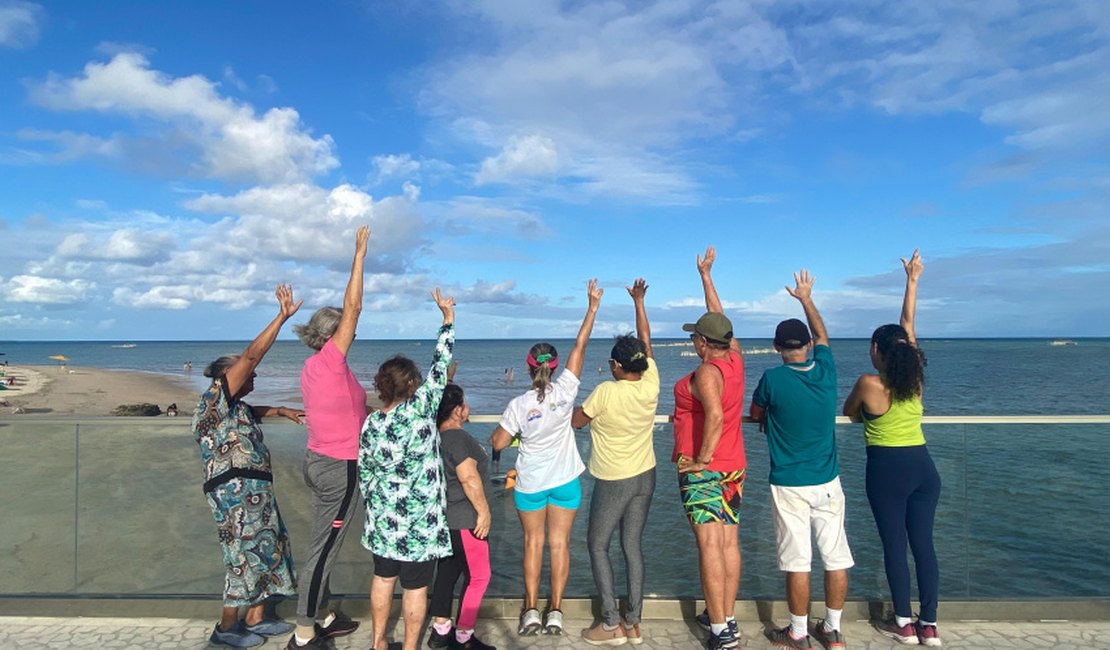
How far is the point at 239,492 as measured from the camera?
12.9 feet

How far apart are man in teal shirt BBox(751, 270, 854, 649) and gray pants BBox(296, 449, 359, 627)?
2.23m

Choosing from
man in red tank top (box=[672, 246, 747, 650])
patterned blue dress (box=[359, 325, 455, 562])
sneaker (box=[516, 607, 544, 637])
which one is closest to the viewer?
patterned blue dress (box=[359, 325, 455, 562])

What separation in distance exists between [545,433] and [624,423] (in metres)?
0.44

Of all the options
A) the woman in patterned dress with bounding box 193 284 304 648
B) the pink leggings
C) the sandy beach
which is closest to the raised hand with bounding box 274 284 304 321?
the woman in patterned dress with bounding box 193 284 304 648

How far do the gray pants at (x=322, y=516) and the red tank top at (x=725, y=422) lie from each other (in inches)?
70.1

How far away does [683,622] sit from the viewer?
4359 mm

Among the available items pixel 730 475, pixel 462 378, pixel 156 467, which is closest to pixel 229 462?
pixel 156 467

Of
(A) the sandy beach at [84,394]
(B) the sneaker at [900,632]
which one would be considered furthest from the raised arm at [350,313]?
(A) the sandy beach at [84,394]

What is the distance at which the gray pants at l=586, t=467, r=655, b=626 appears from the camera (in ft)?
13.4

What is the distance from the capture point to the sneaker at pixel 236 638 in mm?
4004

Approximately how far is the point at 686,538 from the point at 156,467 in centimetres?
341

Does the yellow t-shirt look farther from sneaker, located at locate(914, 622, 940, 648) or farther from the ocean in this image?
sneaker, located at locate(914, 622, 940, 648)

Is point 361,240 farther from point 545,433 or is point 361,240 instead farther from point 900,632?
point 900,632

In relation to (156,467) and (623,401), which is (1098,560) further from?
(156,467)
